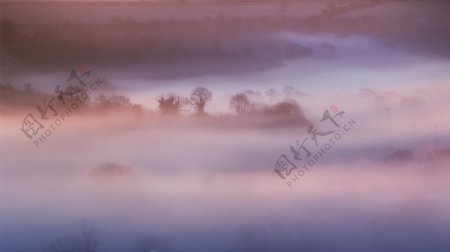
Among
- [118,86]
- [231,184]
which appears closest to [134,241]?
[231,184]

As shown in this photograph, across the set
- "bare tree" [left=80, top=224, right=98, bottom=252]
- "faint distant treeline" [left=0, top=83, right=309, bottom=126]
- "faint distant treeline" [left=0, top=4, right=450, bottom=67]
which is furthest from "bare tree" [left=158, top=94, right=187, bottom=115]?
"bare tree" [left=80, top=224, right=98, bottom=252]

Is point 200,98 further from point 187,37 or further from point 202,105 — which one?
point 187,37

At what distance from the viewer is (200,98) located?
8.86ft

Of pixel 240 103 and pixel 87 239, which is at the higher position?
pixel 240 103

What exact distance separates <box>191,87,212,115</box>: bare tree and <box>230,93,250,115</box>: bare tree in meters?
0.09

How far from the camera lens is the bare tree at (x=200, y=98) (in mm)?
2697

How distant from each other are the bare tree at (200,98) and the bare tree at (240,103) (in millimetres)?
→ 94

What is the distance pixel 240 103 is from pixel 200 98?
16 centimetres

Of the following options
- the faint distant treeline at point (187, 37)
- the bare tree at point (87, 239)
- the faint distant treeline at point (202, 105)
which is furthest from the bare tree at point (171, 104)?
the bare tree at point (87, 239)

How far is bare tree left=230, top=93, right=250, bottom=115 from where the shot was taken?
2.71 meters

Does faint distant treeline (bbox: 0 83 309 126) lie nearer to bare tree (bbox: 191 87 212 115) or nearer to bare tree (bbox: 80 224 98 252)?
bare tree (bbox: 191 87 212 115)

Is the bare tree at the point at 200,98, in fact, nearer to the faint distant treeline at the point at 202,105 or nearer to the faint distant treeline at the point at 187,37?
the faint distant treeline at the point at 202,105

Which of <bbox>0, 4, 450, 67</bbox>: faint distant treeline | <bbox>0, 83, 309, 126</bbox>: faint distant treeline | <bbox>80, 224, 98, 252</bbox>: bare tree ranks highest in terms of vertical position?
<bbox>0, 4, 450, 67</bbox>: faint distant treeline

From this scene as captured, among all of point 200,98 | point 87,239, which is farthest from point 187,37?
point 87,239
